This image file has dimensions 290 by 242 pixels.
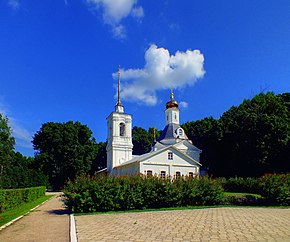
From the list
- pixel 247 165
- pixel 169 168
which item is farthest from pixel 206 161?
pixel 169 168

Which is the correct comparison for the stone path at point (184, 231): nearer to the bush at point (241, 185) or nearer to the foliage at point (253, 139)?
the bush at point (241, 185)

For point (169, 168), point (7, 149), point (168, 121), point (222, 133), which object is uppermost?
point (168, 121)

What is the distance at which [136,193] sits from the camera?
16266mm

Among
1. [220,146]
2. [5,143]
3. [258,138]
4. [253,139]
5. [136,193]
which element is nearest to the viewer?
[136,193]

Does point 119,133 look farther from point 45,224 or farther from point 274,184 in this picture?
point 45,224

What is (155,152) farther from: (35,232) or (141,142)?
(141,142)

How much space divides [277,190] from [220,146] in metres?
28.8

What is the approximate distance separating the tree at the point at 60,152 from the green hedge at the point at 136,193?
1329 inches

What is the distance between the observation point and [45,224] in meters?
11.2

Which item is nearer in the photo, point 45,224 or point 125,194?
point 45,224

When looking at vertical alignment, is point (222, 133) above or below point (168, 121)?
below

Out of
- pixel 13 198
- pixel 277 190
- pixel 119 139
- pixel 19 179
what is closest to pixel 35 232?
Answer: pixel 13 198

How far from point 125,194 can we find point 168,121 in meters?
39.2

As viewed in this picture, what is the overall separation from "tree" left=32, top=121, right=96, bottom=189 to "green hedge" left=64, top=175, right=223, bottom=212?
111 ft
